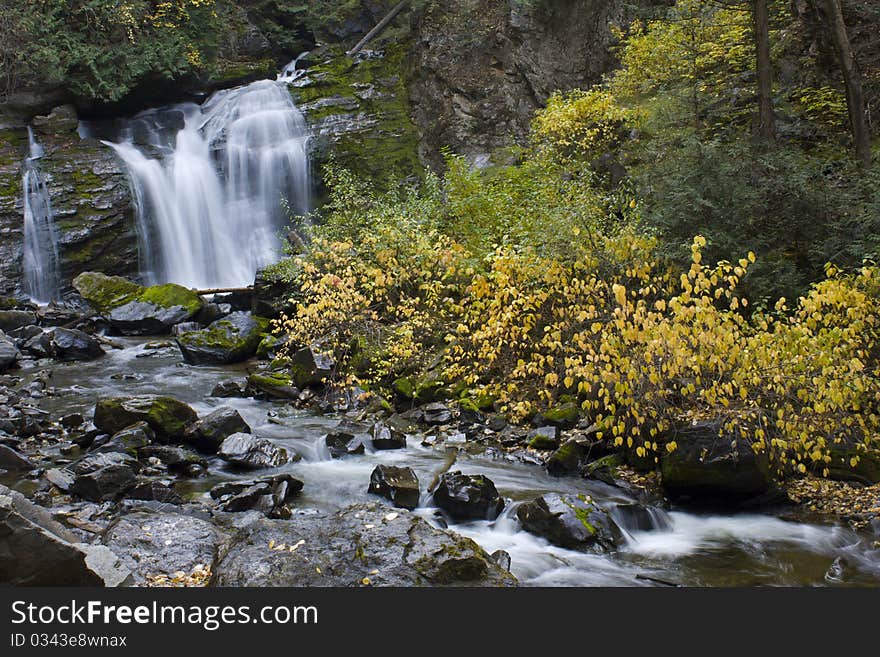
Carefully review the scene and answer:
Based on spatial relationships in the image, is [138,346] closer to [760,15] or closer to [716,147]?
[716,147]

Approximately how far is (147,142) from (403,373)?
14430mm

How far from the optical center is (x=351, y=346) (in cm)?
1102

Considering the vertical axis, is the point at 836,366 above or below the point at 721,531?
above

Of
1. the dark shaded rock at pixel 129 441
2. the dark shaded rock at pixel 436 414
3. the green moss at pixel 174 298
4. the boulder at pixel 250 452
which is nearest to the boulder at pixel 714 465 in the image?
the dark shaded rock at pixel 436 414

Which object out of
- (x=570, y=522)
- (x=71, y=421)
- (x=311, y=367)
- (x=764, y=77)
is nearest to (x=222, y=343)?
(x=311, y=367)

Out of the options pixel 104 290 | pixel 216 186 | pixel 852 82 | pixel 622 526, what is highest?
pixel 852 82

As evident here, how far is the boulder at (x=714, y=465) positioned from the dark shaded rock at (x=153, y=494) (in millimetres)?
5107

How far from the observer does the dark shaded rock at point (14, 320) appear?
1441cm

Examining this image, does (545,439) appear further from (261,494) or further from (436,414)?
(261,494)

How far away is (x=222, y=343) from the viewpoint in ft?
43.2

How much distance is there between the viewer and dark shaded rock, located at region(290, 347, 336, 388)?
A: 1077 centimetres

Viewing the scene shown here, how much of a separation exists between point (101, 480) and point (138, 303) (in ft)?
32.3

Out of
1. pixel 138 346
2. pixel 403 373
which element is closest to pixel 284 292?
pixel 138 346

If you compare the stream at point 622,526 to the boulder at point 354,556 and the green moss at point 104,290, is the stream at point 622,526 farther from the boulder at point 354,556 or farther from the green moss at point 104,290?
the green moss at point 104,290
